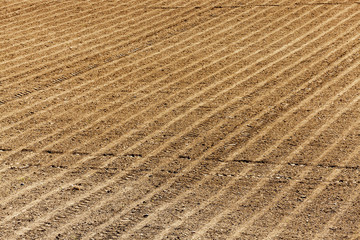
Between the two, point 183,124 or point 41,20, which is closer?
point 183,124

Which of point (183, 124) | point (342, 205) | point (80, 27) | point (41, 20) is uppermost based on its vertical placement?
point (41, 20)

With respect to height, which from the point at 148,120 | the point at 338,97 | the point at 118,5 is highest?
the point at 118,5

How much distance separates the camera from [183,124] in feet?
24.3

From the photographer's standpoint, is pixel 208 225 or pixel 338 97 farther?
pixel 338 97

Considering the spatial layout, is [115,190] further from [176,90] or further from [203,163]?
[176,90]

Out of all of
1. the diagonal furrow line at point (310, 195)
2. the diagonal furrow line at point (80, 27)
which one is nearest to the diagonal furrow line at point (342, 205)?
the diagonal furrow line at point (310, 195)

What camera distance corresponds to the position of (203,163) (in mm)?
6398

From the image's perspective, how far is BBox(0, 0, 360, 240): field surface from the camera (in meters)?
5.36

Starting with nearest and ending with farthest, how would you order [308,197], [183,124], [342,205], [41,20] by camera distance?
[342,205], [308,197], [183,124], [41,20]

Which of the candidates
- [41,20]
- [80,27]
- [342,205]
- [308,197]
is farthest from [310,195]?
[41,20]

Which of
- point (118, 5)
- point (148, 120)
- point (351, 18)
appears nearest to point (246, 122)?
point (148, 120)

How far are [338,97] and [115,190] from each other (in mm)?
3529

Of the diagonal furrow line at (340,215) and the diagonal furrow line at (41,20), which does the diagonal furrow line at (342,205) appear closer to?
the diagonal furrow line at (340,215)

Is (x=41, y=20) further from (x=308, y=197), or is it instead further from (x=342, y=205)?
(x=342, y=205)
